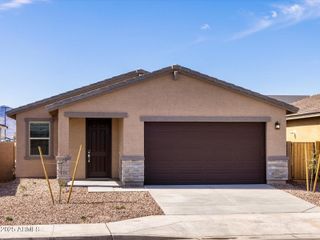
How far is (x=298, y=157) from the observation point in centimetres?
1914

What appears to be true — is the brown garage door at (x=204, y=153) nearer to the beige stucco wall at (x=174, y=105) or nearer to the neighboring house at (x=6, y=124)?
the beige stucco wall at (x=174, y=105)

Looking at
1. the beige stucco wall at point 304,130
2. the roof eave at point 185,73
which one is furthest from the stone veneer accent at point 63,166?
the beige stucco wall at point 304,130

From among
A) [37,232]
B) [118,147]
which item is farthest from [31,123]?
[37,232]

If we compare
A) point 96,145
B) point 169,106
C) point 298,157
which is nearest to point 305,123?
point 298,157

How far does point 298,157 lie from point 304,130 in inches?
147

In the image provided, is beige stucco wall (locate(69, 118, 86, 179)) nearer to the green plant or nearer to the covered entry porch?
the covered entry porch

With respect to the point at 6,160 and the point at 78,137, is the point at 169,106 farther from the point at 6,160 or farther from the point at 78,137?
the point at 6,160

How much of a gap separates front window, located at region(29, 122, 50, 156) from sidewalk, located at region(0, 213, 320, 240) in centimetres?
1052

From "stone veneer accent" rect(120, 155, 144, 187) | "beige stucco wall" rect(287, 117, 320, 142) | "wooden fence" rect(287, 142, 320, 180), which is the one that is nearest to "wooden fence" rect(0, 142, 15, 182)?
"stone veneer accent" rect(120, 155, 144, 187)

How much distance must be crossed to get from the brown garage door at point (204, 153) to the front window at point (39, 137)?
18.1ft

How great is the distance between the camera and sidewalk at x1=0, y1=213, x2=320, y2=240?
9.78m

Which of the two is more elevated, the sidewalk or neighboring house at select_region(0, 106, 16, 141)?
neighboring house at select_region(0, 106, 16, 141)

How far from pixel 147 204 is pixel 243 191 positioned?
4.14m

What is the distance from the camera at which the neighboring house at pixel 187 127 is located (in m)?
17.2
